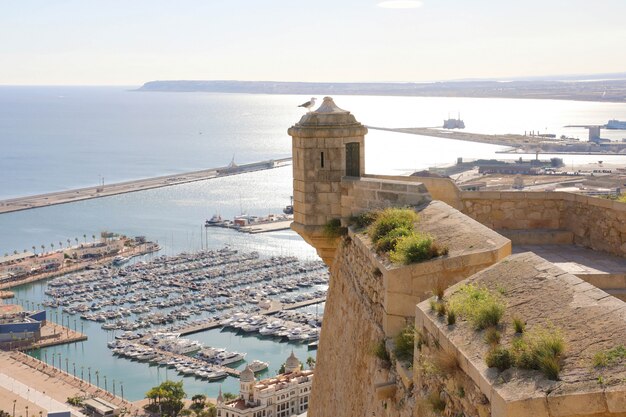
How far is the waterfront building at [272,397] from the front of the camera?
33.6m

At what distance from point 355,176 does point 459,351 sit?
4.67 m

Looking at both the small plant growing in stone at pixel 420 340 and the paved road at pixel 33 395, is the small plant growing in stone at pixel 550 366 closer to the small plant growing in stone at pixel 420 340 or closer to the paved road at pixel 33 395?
the small plant growing in stone at pixel 420 340

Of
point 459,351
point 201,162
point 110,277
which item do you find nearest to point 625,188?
point 110,277

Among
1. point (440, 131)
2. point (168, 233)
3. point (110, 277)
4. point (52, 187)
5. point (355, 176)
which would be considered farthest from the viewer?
point (440, 131)

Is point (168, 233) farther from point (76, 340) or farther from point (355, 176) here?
point (355, 176)

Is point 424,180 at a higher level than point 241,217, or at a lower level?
higher

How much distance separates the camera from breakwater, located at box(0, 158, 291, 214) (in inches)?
3132

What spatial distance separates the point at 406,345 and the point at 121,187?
86.9 metres

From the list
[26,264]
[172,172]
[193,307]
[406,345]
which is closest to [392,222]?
[406,345]

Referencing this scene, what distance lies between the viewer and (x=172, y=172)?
104m

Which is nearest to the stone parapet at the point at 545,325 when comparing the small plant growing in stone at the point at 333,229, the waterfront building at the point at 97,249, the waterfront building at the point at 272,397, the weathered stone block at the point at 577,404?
the weathered stone block at the point at 577,404

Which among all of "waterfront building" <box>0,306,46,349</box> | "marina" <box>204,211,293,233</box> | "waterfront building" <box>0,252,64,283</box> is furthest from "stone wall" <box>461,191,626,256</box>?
"marina" <box>204,211,293,233</box>

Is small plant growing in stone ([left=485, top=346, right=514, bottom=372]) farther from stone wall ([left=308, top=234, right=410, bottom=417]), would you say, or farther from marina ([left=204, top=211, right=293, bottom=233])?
marina ([left=204, top=211, right=293, bottom=233])

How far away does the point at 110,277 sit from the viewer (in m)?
56.9
